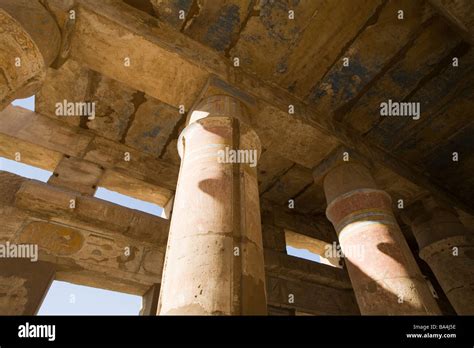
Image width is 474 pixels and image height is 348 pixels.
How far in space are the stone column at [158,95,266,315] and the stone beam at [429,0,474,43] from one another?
2725 mm

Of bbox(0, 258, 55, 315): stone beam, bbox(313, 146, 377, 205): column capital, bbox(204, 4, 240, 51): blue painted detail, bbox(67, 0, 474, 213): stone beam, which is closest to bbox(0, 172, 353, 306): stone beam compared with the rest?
bbox(0, 258, 55, 315): stone beam

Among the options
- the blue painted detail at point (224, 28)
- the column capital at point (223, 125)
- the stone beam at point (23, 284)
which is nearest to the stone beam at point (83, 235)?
the stone beam at point (23, 284)

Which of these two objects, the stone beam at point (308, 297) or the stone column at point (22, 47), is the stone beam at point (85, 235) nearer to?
the stone column at point (22, 47)

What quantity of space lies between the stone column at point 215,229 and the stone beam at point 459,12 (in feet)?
8.94

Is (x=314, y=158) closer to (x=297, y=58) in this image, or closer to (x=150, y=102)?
(x=297, y=58)

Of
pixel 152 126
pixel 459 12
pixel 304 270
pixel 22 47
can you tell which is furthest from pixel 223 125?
pixel 304 270

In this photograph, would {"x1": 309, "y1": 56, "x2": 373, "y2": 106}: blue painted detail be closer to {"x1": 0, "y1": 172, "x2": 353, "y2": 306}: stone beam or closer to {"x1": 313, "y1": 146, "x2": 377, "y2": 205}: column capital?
{"x1": 313, "y1": 146, "x2": 377, "y2": 205}: column capital

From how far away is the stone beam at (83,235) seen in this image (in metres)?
3.63

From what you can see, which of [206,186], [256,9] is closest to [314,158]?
[256,9]

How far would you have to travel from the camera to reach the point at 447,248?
467cm

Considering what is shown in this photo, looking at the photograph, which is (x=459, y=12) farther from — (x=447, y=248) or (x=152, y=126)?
(x=152, y=126)

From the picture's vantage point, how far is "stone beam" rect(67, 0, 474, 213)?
3195 mm

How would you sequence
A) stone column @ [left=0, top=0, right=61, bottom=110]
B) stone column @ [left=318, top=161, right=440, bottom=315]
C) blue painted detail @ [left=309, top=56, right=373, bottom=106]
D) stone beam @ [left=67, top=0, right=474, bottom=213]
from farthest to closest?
blue painted detail @ [left=309, top=56, right=373, bottom=106] < stone beam @ [left=67, top=0, right=474, bottom=213] < stone column @ [left=318, top=161, right=440, bottom=315] < stone column @ [left=0, top=0, right=61, bottom=110]

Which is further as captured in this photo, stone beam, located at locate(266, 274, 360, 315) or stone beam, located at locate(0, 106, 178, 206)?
stone beam, located at locate(266, 274, 360, 315)
